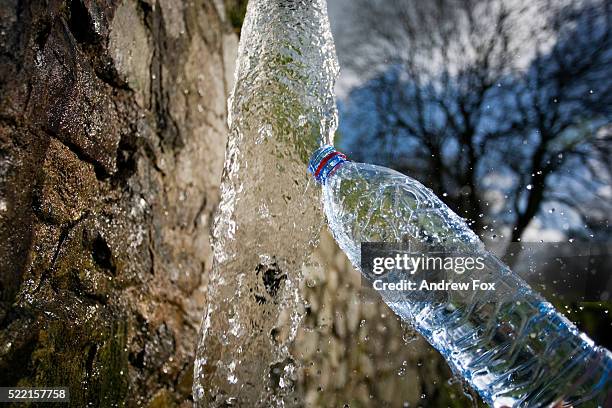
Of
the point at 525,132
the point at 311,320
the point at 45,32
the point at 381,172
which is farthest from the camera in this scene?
the point at 525,132

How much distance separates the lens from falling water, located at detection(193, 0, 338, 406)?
3.96ft

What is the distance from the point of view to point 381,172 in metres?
1.24

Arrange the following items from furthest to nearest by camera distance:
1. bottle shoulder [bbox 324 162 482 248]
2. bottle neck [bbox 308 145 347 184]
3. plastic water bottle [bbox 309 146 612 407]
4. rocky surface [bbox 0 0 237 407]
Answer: bottle shoulder [bbox 324 162 482 248] < bottle neck [bbox 308 145 347 184] < plastic water bottle [bbox 309 146 612 407] < rocky surface [bbox 0 0 237 407]

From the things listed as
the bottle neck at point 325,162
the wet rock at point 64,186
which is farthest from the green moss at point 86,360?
the bottle neck at point 325,162

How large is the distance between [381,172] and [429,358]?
121cm

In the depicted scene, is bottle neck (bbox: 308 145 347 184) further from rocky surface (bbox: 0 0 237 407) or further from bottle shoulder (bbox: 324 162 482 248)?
rocky surface (bbox: 0 0 237 407)

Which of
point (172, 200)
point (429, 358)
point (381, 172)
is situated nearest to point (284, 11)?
point (381, 172)

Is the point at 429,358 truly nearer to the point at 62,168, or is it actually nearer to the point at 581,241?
the point at 581,241

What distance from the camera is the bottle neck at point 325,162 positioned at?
1.08 metres

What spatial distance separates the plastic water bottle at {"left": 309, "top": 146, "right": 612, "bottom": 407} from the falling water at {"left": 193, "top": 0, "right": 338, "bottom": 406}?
129 mm

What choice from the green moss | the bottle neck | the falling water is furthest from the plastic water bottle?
the green moss

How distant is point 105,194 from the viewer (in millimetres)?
1063

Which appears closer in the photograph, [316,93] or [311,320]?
[316,93]

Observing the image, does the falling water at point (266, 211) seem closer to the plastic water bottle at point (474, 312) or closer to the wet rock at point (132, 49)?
the plastic water bottle at point (474, 312)
